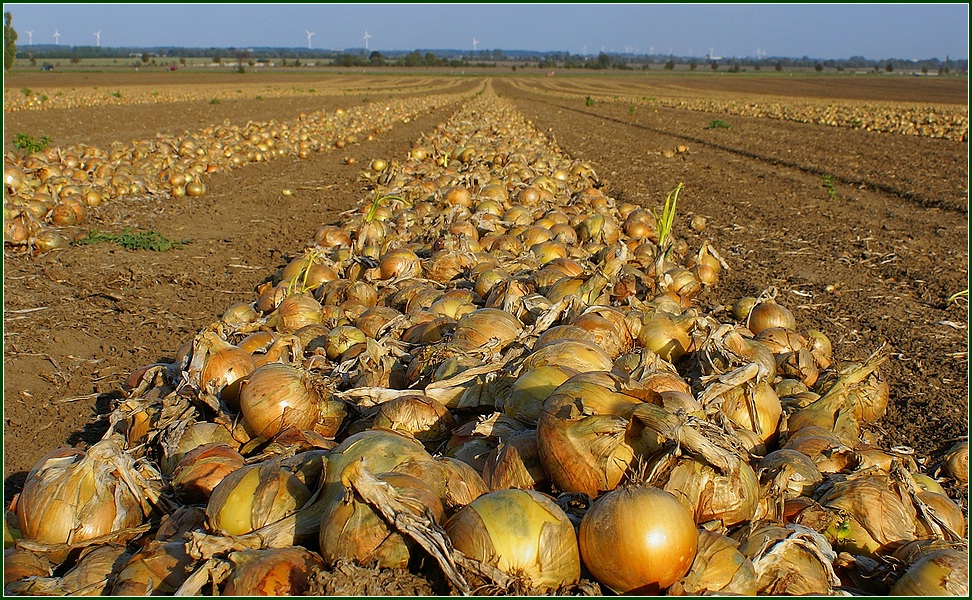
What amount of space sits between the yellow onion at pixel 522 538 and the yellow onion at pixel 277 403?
114cm

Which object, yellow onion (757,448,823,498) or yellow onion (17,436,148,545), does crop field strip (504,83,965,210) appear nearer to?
yellow onion (757,448,823,498)

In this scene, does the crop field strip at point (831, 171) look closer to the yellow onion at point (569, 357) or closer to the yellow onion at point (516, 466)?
the yellow onion at point (569, 357)

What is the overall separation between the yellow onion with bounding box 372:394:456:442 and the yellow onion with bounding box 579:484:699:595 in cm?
96

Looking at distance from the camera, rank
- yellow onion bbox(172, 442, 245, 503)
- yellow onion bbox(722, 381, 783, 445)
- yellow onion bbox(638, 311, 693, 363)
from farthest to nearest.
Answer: yellow onion bbox(638, 311, 693, 363) → yellow onion bbox(722, 381, 783, 445) → yellow onion bbox(172, 442, 245, 503)

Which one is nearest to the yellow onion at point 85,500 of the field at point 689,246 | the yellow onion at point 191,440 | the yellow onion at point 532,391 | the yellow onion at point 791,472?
the yellow onion at point 191,440

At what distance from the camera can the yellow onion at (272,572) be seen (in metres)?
1.70

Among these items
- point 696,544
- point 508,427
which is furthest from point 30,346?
point 696,544

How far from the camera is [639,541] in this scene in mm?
1717

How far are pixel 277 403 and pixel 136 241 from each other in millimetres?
5808

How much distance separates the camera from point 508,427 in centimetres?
244

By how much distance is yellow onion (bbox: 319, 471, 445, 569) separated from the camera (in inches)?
68.0

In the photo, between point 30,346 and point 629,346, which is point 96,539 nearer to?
point 629,346

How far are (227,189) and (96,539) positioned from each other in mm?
9940

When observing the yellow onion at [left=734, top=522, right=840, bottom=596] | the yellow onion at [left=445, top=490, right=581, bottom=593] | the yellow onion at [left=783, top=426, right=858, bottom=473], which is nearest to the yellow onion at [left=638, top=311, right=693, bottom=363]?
the yellow onion at [left=783, top=426, right=858, bottom=473]
